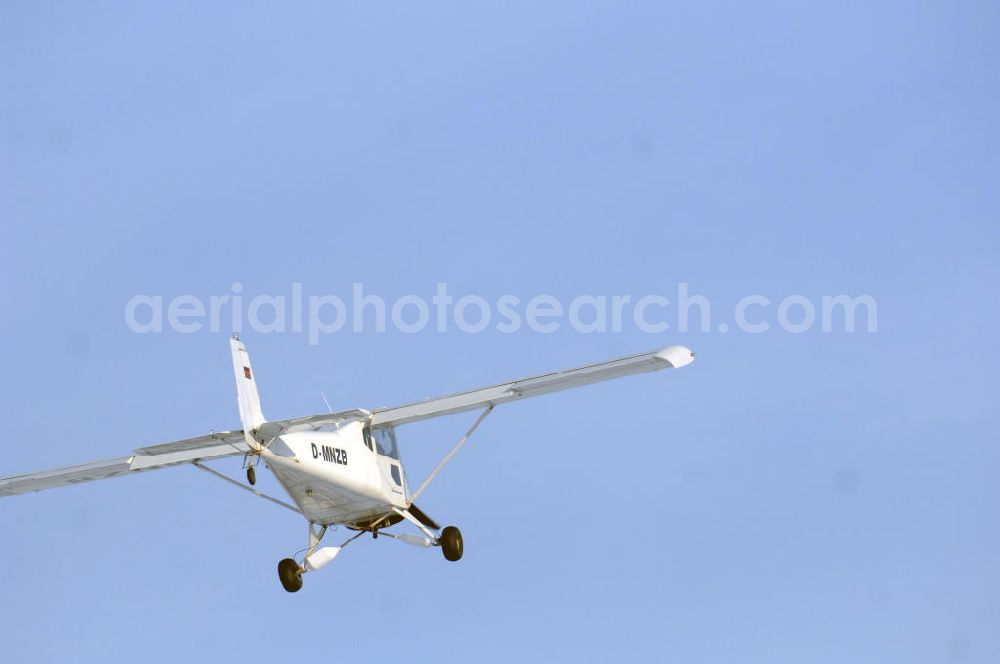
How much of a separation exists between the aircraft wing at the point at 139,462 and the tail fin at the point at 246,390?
30cm

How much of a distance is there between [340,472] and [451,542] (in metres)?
2.94

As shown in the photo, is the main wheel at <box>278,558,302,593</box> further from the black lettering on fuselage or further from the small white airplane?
the black lettering on fuselage

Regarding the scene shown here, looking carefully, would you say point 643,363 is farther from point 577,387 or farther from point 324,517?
point 324,517

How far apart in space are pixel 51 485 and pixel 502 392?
30.5 feet

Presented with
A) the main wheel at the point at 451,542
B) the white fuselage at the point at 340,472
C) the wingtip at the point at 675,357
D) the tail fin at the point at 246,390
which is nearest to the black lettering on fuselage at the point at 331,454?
A: the white fuselage at the point at 340,472

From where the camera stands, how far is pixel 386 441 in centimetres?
3500

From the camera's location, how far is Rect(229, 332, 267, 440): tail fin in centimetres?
3089

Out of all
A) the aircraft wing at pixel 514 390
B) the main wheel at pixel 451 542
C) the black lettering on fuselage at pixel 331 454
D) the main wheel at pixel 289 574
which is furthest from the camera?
the main wheel at pixel 451 542

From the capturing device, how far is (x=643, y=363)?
33.4 metres

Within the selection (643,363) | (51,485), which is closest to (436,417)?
(643,363)

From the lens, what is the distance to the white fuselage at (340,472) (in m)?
31.4

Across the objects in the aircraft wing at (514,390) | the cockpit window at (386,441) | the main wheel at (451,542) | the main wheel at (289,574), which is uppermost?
the aircraft wing at (514,390)

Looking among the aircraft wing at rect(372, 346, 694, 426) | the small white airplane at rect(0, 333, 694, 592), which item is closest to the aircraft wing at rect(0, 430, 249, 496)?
the small white airplane at rect(0, 333, 694, 592)

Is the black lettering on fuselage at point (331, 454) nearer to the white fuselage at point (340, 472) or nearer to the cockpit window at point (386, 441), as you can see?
the white fuselage at point (340, 472)
